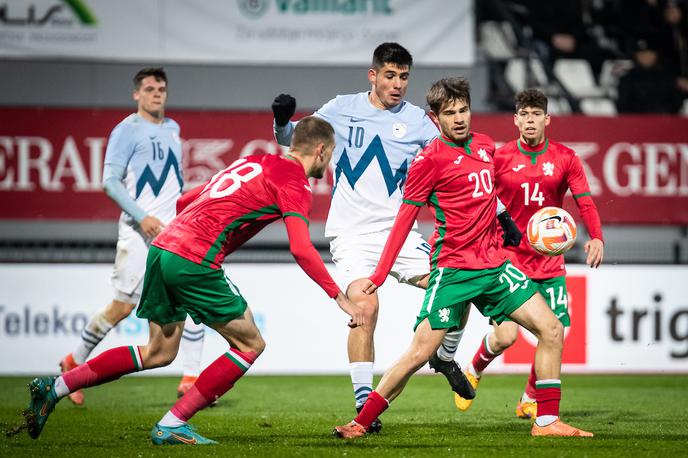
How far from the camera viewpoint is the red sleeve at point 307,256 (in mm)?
6031

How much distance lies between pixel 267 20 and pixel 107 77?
232cm

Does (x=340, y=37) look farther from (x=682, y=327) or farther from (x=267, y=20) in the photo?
(x=682, y=327)

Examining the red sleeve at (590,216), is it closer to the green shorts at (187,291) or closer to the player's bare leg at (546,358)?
the player's bare leg at (546,358)

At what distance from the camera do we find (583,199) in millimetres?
7727

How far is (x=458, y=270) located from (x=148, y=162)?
3592 mm

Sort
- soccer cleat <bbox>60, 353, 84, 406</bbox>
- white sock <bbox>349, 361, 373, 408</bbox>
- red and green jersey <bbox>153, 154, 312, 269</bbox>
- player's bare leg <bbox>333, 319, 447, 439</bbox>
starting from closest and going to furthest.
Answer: red and green jersey <bbox>153, 154, 312, 269</bbox>
player's bare leg <bbox>333, 319, 447, 439</bbox>
white sock <bbox>349, 361, 373, 408</bbox>
soccer cleat <bbox>60, 353, 84, 406</bbox>

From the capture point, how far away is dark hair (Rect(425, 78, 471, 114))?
22.1 ft

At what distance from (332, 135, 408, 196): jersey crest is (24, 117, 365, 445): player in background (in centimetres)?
125

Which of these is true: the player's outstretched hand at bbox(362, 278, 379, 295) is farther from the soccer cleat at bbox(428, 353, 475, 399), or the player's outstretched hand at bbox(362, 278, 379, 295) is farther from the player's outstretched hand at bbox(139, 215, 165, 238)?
the player's outstretched hand at bbox(139, 215, 165, 238)

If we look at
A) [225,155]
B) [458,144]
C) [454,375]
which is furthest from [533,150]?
[225,155]

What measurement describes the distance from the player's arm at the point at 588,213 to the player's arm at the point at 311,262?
73.8 inches

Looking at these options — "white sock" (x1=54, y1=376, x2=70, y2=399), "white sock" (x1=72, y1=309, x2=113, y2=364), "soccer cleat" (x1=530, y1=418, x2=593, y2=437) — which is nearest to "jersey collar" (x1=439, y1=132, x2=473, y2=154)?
"soccer cleat" (x1=530, y1=418, x2=593, y2=437)

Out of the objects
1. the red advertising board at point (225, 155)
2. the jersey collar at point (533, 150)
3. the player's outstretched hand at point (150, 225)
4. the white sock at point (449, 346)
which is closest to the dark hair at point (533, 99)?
the jersey collar at point (533, 150)

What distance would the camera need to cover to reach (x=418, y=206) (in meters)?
6.70
